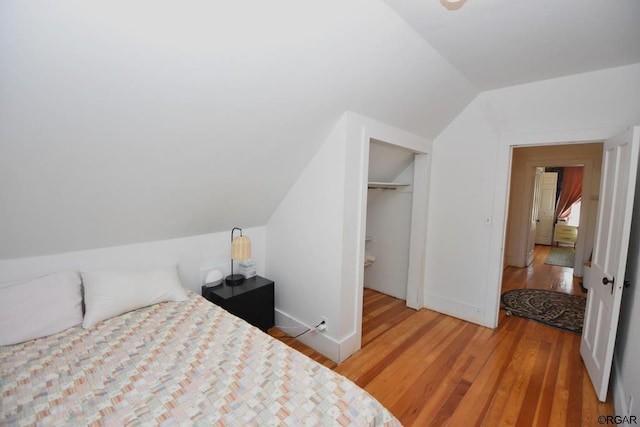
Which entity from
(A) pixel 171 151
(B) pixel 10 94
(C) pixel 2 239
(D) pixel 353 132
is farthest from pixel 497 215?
(C) pixel 2 239

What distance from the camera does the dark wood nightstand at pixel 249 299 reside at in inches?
93.8

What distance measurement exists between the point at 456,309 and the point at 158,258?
3181 millimetres

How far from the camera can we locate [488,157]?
9.67 ft

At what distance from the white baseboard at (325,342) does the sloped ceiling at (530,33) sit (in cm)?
244

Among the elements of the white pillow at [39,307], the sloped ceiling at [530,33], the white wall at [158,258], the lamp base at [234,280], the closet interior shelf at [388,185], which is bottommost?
the lamp base at [234,280]

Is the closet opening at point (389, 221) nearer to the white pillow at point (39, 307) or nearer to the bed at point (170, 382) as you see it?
the bed at point (170, 382)

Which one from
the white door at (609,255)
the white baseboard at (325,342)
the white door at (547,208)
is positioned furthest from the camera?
the white door at (547,208)

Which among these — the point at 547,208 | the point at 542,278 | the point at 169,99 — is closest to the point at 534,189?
the point at 542,278

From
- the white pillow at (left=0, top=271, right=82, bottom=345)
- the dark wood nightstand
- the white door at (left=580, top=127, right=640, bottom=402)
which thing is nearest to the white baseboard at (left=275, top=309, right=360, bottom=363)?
the dark wood nightstand

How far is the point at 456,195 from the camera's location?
3.20 m

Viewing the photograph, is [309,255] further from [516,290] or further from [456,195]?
[516,290]

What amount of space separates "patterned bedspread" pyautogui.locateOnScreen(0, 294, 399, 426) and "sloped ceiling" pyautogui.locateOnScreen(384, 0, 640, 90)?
2047 millimetres

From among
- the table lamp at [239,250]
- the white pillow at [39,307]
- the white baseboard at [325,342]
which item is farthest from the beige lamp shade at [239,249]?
the white pillow at [39,307]

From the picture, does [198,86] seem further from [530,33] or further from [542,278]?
[542,278]
